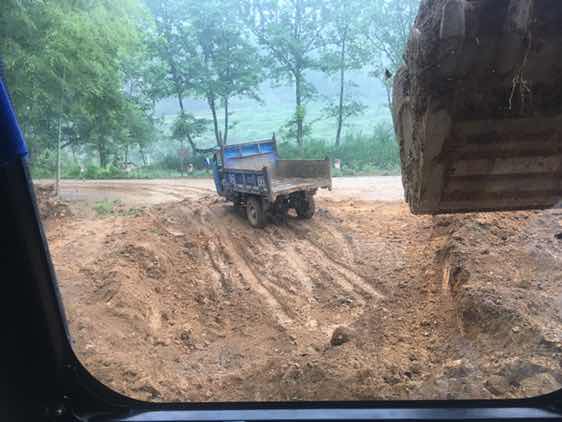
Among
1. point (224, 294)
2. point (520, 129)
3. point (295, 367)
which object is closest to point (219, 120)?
point (224, 294)

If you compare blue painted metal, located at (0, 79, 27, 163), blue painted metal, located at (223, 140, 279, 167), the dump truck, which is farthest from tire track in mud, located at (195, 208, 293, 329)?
blue painted metal, located at (0, 79, 27, 163)

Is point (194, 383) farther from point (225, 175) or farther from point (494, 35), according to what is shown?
point (225, 175)

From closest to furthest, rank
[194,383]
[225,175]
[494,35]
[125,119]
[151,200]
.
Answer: [494,35]
[194,383]
[125,119]
[151,200]
[225,175]

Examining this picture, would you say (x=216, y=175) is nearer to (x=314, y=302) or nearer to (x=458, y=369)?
(x=314, y=302)

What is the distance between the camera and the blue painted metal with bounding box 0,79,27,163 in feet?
3.62

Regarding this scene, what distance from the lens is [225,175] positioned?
733cm

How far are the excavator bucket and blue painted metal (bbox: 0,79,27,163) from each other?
1327 mm

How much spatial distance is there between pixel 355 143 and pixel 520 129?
3898 millimetres

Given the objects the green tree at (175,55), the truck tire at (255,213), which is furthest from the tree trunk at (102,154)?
the truck tire at (255,213)

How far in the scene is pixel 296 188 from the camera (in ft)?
21.8

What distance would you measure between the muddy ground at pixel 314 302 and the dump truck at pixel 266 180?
48 centimetres

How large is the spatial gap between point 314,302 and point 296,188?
2.61 metres

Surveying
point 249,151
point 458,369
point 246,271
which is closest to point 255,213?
point 249,151

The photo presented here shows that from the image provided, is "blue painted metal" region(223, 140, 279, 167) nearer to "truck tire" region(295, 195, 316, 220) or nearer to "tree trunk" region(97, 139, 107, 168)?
"truck tire" region(295, 195, 316, 220)
